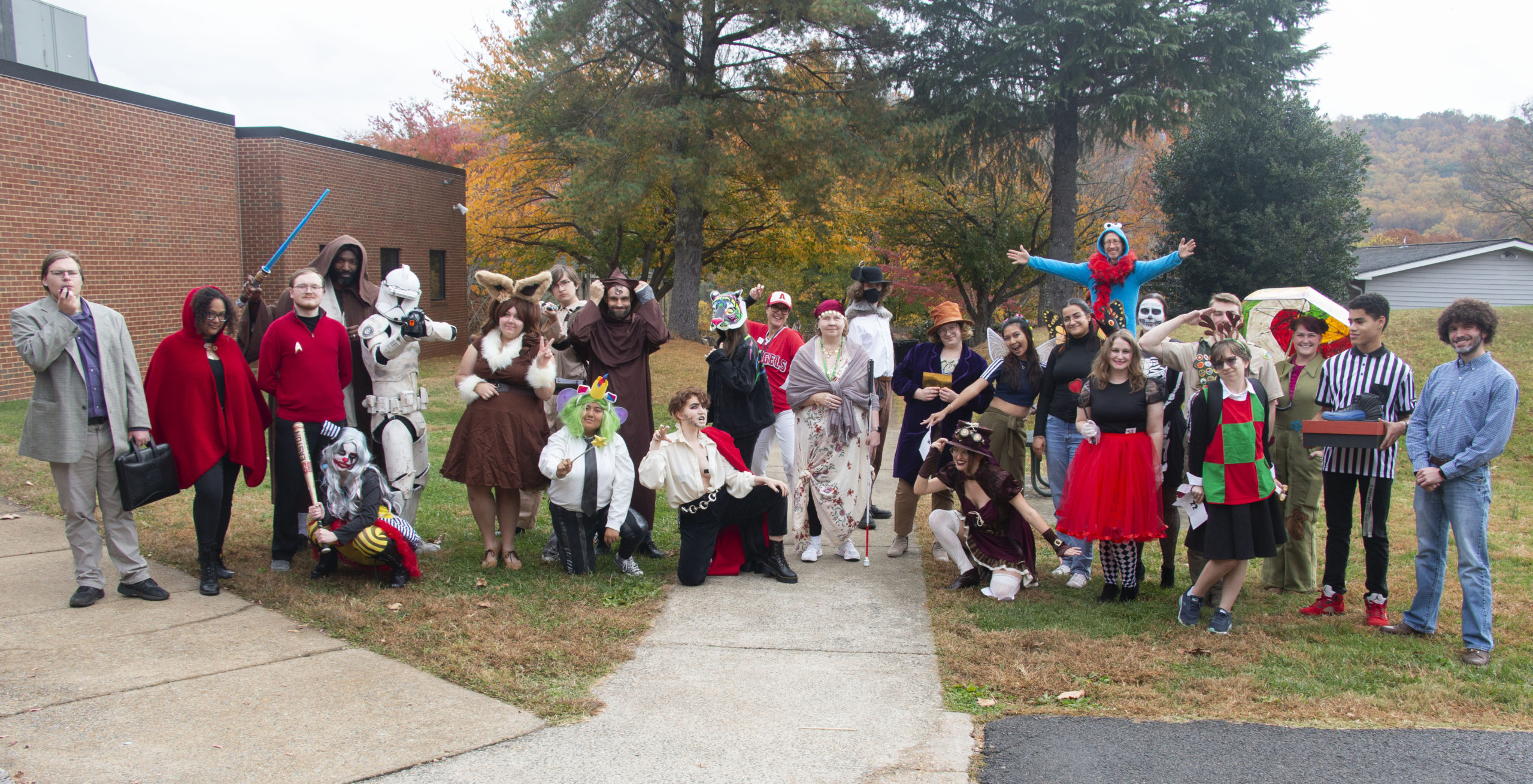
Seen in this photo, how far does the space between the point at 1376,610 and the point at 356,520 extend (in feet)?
18.3

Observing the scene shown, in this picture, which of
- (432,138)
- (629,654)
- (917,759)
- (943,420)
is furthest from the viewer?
(432,138)

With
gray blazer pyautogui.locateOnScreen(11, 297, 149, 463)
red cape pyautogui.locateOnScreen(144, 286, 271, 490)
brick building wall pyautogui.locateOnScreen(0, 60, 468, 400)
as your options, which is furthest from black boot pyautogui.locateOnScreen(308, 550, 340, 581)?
brick building wall pyautogui.locateOnScreen(0, 60, 468, 400)

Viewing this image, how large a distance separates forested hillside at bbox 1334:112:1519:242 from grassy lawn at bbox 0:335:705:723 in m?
45.1

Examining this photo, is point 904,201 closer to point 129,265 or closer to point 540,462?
point 129,265

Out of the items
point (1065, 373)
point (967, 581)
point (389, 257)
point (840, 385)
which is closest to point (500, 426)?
point (840, 385)

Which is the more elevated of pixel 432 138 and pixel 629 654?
pixel 432 138

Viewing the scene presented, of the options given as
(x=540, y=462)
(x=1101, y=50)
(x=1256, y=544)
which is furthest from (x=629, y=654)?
(x=1101, y=50)

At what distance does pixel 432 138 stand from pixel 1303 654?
34983mm

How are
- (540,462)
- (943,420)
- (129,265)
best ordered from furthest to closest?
(129,265) < (943,420) < (540,462)

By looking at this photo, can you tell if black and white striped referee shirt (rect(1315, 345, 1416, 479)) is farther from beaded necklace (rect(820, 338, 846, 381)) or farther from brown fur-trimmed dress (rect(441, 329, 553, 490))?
brown fur-trimmed dress (rect(441, 329, 553, 490))

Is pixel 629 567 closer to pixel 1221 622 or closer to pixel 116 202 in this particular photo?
pixel 1221 622

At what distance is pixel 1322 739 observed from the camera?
3.80 m

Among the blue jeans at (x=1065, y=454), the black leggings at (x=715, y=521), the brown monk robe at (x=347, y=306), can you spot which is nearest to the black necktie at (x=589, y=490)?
the black leggings at (x=715, y=521)

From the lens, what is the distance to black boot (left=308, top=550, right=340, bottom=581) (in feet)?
18.3
